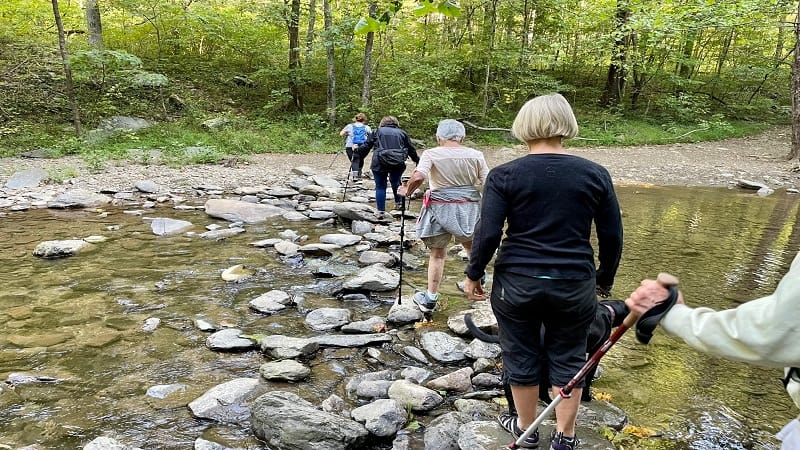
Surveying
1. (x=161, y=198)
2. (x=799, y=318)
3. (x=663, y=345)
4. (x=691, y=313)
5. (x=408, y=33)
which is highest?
(x=408, y=33)

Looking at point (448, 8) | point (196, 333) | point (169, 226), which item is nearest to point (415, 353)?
point (196, 333)

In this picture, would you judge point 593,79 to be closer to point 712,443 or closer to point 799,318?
point 712,443

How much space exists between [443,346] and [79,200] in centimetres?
929

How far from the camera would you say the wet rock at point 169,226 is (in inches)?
339

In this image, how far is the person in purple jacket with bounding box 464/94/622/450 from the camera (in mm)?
2617

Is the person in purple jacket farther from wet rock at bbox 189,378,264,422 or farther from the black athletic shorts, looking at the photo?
wet rock at bbox 189,378,264,422

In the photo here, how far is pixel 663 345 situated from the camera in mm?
4820

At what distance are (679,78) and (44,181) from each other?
77.8 feet

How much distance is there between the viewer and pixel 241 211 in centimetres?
988

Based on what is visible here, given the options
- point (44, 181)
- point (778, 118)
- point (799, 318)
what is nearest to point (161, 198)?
point (44, 181)

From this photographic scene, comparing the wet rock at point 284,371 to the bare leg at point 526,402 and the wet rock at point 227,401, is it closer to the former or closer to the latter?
the wet rock at point 227,401

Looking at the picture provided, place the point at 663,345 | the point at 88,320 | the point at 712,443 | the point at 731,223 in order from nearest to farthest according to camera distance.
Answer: the point at 712,443
the point at 663,345
the point at 88,320
the point at 731,223

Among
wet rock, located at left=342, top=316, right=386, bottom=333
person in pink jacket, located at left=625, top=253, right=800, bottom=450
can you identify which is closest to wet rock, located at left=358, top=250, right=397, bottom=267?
wet rock, located at left=342, top=316, right=386, bottom=333

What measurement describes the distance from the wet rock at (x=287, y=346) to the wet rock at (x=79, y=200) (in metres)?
7.85
